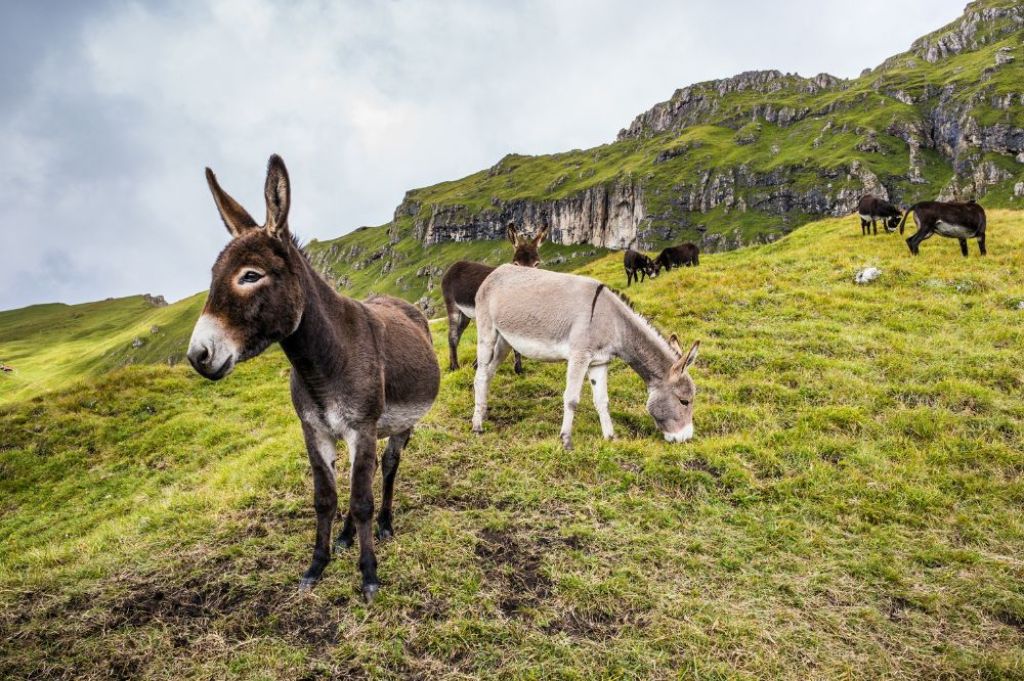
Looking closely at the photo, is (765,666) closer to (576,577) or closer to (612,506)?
(576,577)

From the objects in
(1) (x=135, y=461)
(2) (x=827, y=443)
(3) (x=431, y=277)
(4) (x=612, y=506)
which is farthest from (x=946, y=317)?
(3) (x=431, y=277)

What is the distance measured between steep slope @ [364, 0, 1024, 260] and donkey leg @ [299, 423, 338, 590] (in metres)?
138

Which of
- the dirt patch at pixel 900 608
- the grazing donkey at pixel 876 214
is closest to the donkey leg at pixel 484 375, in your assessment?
the dirt patch at pixel 900 608

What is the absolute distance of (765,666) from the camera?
157 inches

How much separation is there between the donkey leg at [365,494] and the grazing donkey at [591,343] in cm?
404

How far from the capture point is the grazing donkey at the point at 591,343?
8.54m

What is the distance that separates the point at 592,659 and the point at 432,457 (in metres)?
4.76

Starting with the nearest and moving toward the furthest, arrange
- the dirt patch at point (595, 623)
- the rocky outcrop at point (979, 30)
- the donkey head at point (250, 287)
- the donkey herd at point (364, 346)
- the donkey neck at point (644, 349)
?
the donkey head at point (250, 287) < the donkey herd at point (364, 346) < the dirt patch at point (595, 623) < the donkey neck at point (644, 349) < the rocky outcrop at point (979, 30)

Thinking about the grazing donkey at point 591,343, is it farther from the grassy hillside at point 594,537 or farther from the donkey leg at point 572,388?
the grassy hillside at point 594,537

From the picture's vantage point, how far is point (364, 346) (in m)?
5.08

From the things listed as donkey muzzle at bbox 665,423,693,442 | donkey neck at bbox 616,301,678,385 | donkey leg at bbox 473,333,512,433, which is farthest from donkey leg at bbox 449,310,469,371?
donkey muzzle at bbox 665,423,693,442

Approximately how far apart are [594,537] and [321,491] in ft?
10.8

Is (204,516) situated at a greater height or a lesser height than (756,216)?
lesser

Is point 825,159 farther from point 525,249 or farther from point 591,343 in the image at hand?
point 591,343
